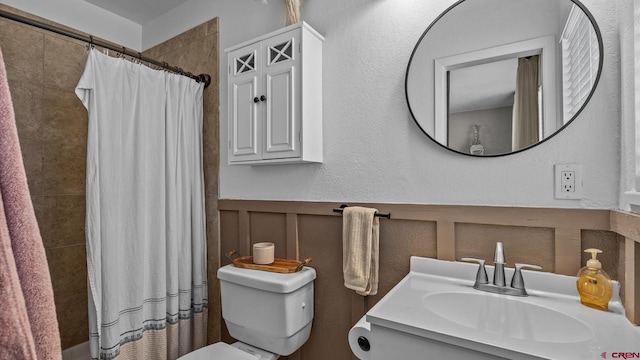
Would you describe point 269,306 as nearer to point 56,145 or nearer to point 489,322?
point 489,322

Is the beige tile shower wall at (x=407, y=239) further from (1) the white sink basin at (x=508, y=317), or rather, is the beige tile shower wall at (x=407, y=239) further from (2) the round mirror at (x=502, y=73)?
(2) the round mirror at (x=502, y=73)

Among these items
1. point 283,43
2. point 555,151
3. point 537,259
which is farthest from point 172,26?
point 537,259

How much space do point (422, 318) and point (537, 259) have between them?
1.80ft

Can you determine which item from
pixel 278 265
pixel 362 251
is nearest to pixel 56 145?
pixel 278 265

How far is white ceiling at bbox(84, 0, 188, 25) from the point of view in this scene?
2.14 meters

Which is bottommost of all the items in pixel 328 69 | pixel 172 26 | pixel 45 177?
pixel 45 177

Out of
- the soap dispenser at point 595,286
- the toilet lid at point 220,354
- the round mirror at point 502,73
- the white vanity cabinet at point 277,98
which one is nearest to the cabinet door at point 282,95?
the white vanity cabinet at point 277,98

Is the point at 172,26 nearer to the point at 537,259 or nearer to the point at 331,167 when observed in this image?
the point at 331,167

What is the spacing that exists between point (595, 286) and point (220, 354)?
4.77 feet

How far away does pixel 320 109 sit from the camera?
60.0 inches

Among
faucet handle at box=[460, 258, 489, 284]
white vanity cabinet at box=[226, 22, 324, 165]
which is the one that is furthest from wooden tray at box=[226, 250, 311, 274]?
faucet handle at box=[460, 258, 489, 284]

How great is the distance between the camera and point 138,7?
220 cm

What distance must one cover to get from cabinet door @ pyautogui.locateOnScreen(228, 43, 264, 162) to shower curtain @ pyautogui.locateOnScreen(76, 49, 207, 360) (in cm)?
39

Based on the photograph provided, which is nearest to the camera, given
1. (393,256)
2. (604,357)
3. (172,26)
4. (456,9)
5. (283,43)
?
(604,357)
